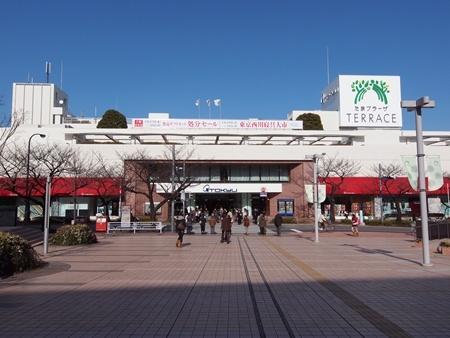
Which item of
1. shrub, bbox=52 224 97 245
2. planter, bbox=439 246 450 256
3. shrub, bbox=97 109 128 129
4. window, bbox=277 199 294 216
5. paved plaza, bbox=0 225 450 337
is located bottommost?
paved plaza, bbox=0 225 450 337

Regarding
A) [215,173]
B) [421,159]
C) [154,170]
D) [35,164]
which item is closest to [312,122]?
[215,173]

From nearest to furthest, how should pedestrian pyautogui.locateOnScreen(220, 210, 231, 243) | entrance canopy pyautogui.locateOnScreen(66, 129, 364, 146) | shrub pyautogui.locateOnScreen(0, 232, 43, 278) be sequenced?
shrub pyautogui.locateOnScreen(0, 232, 43, 278) → pedestrian pyautogui.locateOnScreen(220, 210, 231, 243) → entrance canopy pyautogui.locateOnScreen(66, 129, 364, 146)

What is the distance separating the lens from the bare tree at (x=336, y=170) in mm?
57931

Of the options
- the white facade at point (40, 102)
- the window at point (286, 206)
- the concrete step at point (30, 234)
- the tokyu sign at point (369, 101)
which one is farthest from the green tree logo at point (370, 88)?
the concrete step at point (30, 234)

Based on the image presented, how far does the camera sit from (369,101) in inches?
3108

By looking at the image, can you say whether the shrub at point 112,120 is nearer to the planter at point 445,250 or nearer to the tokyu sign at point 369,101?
the tokyu sign at point 369,101

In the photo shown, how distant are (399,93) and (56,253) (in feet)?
236

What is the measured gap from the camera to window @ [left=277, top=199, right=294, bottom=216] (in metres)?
61.9

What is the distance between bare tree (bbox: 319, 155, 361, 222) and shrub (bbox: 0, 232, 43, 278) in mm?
45557

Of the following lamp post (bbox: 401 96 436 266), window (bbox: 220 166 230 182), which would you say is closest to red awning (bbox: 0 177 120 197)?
window (bbox: 220 166 230 182)

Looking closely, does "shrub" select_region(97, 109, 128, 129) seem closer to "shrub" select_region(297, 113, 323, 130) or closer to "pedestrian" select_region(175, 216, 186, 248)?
"shrub" select_region(297, 113, 323, 130)

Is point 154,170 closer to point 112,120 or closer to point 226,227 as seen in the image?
point 112,120

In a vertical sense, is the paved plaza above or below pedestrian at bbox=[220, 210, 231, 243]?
below

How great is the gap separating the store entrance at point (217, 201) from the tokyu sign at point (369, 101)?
25999 millimetres
